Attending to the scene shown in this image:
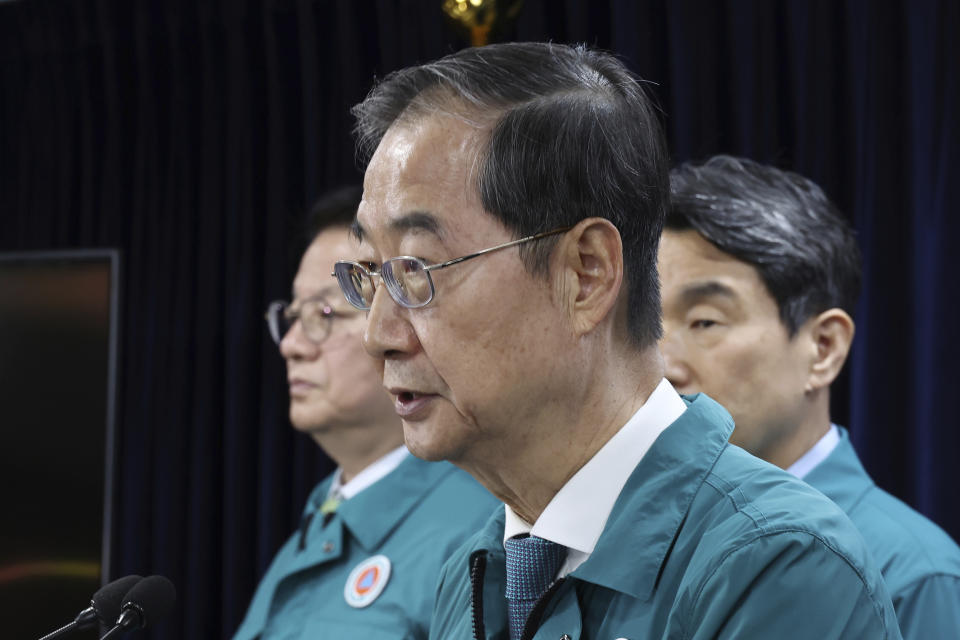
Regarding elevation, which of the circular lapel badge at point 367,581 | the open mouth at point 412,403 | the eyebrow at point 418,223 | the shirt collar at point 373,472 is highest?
the eyebrow at point 418,223

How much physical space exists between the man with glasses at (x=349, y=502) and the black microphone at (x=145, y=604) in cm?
58

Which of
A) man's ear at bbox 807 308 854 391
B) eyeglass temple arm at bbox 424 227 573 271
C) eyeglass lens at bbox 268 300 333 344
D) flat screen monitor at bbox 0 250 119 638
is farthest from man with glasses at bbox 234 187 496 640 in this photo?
eyeglass temple arm at bbox 424 227 573 271

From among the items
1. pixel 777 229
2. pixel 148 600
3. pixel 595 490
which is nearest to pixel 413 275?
pixel 595 490

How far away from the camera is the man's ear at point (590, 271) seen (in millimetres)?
1069

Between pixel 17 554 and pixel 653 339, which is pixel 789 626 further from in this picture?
pixel 17 554

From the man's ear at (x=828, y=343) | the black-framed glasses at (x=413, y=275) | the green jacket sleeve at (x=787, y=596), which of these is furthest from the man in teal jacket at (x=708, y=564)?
the man's ear at (x=828, y=343)

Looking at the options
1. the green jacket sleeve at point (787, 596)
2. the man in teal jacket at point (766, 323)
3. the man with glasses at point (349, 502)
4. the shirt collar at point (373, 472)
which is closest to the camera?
the green jacket sleeve at point (787, 596)

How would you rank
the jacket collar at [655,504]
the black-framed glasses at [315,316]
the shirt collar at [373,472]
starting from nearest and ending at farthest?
the jacket collar at [655,504] → the shirt collar at [373,472] → the black-framed glasses at [315,316]

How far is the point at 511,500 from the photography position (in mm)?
1157

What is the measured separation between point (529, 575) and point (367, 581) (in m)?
0.92

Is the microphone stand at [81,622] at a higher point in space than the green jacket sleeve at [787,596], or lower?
lower

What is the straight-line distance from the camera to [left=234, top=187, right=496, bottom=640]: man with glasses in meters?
1.90

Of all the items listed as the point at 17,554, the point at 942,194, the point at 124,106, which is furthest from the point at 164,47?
the point at 942,194

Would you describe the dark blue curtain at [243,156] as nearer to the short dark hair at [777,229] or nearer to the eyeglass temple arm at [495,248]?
the short dark hair at [777,229]
